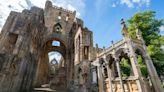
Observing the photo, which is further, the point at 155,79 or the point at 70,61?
the point at 70,61

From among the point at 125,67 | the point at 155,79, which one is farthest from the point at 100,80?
the point at 155,79

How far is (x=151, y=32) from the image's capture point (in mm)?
16047

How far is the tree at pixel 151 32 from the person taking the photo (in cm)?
1377

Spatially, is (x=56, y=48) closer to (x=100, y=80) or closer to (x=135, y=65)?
(x=100, y=80)

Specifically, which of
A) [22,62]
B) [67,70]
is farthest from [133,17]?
[22,62]

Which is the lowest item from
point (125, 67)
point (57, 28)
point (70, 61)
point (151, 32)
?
point (125, 67)

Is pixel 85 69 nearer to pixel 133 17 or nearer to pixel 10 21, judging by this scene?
pixel 133 17

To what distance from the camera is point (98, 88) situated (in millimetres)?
13000

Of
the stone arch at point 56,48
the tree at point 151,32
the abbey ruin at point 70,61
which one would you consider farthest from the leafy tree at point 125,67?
the stone arch at point 56,48

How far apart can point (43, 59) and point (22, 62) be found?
11.8 metres

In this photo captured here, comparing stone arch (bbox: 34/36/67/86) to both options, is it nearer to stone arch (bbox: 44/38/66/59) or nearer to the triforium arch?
stone arch (bbox: 44/38/66/59)

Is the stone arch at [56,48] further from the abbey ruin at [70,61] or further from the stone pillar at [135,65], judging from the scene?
the stone pillar at [135,65]

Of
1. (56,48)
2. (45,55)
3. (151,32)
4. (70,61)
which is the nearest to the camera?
(151,32)

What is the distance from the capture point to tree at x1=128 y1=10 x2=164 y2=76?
1377 centimetres
